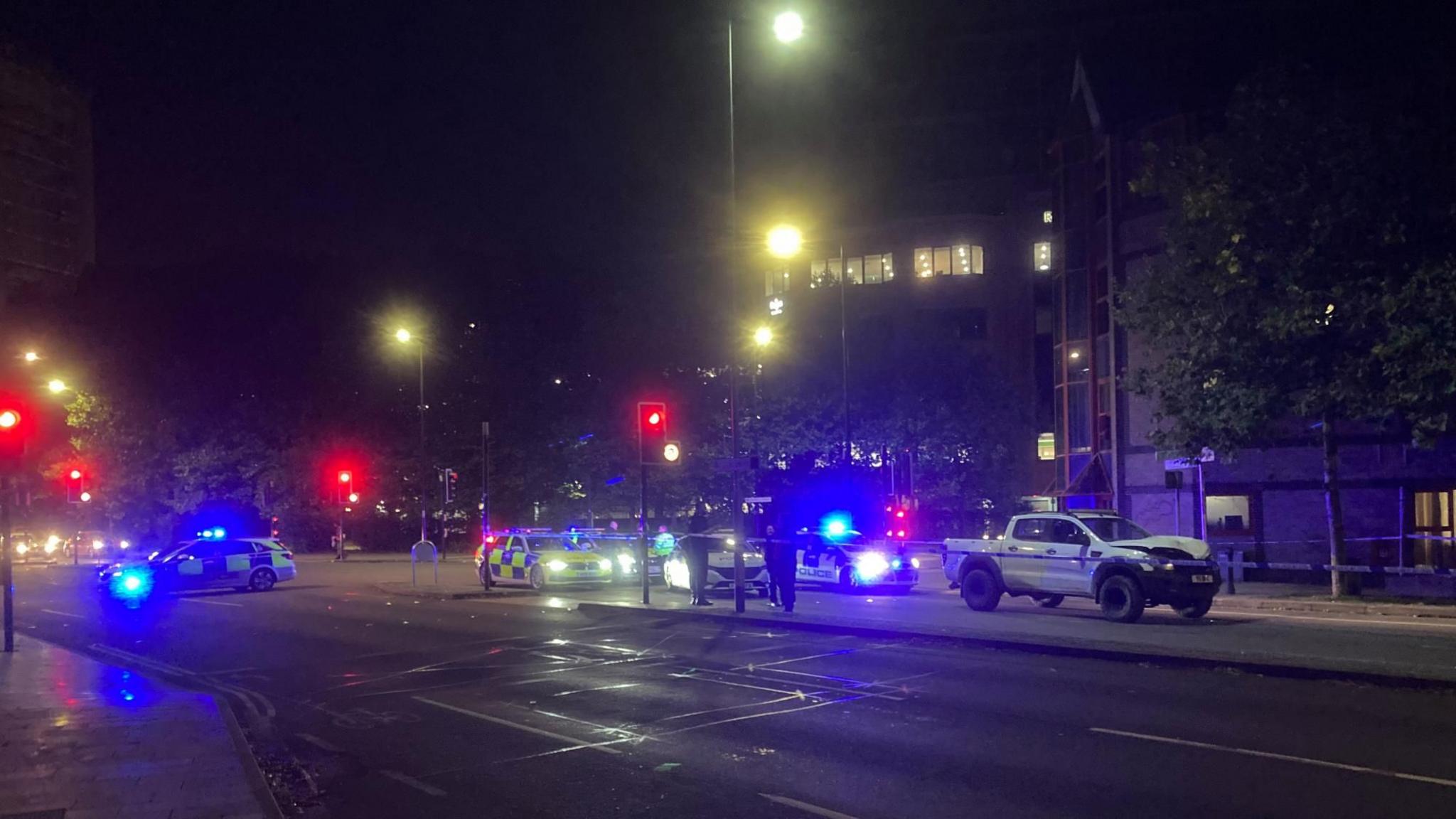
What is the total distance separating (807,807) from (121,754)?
214 inches

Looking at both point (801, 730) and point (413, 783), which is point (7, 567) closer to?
point (413, 783)

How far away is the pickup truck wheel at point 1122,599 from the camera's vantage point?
56.5 feet

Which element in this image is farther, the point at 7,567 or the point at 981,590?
the point at 981,590

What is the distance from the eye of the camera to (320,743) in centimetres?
961

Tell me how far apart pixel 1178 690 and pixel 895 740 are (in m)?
3.78

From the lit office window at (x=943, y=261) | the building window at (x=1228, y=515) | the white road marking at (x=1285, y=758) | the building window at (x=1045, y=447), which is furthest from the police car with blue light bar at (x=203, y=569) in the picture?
the building window at (x=1045, y=447)

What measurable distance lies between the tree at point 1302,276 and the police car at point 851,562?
6.41 metres

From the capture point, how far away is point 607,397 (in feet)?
141

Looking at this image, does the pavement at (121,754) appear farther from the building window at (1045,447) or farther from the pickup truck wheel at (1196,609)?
the building window at (1045,447)

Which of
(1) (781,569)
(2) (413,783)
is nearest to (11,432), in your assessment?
(2) (413,783)

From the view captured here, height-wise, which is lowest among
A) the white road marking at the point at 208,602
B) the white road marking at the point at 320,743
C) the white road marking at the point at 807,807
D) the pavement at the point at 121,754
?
the white road marking at the point at 208,602

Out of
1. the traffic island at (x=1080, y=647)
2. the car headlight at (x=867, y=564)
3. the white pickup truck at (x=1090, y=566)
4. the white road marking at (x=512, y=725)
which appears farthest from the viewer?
the car headlight at (x=867, y=564)

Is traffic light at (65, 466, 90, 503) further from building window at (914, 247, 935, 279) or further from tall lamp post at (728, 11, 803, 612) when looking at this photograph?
building window at (914, 247, 935, 279)

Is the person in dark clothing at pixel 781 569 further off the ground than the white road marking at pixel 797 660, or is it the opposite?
the person in dark clothing at pixel 781 569
